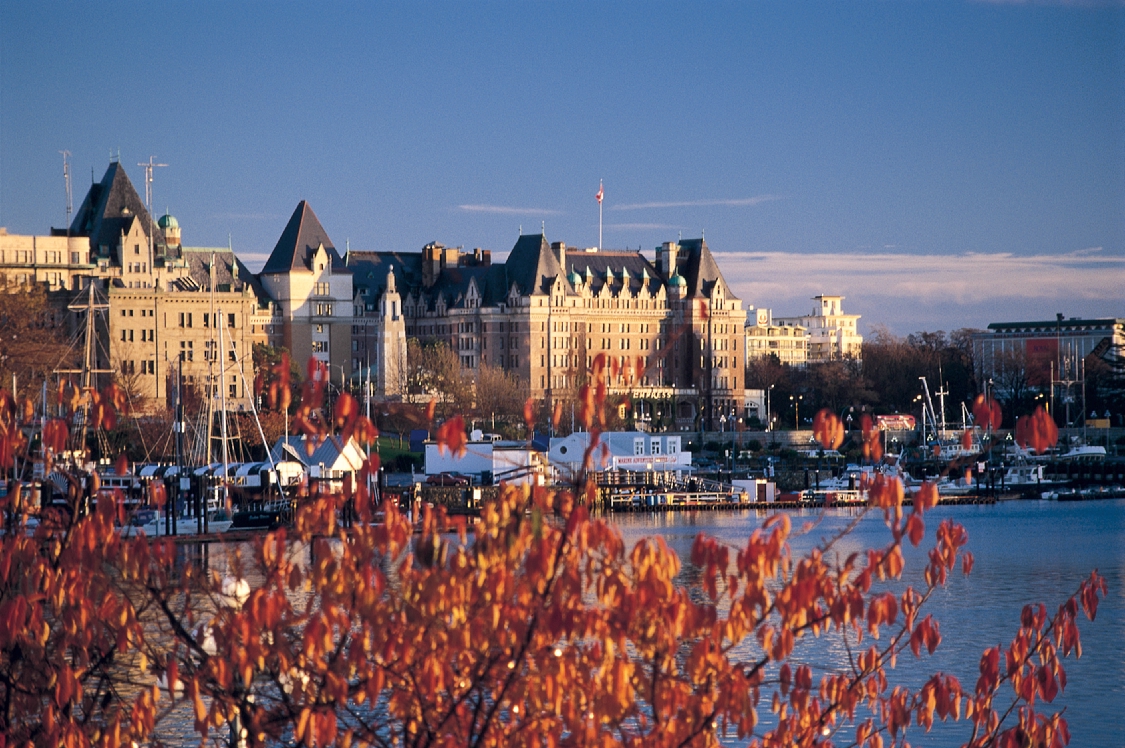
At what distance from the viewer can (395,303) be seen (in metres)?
119

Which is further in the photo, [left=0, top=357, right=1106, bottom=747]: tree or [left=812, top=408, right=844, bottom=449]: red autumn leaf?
[left=812, top=408, right=844, bottom=449]: red autumn leaf

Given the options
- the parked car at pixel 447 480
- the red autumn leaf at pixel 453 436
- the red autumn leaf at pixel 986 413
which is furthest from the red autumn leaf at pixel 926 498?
the parked car at pixel 447 480

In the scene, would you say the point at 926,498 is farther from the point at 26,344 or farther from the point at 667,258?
the point at 667,258

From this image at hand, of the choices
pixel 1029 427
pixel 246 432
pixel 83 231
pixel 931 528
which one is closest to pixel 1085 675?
pixel 1029 427

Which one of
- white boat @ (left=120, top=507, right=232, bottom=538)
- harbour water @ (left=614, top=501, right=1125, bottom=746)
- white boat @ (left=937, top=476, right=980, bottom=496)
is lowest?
harbour water @ (left=614, top=501, right=1125, bottom=746)

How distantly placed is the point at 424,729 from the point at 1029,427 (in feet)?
12.7

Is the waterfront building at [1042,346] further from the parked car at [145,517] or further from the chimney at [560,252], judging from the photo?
the parked car at [145,517]

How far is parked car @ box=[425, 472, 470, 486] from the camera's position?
7056cm

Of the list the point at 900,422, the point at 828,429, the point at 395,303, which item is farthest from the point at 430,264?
the point at 828,429

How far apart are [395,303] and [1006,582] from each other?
251 feet

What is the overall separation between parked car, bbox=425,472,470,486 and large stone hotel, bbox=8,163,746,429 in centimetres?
2941

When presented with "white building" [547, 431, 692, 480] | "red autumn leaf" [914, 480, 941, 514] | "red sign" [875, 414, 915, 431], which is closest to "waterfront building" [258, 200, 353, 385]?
"red sign" [875, 414, 915, 431]

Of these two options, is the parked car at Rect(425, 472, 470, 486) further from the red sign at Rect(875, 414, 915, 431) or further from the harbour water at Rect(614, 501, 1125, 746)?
the red sign at Rect(875, 414, 915, 431)

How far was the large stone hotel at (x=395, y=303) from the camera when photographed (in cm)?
10125
